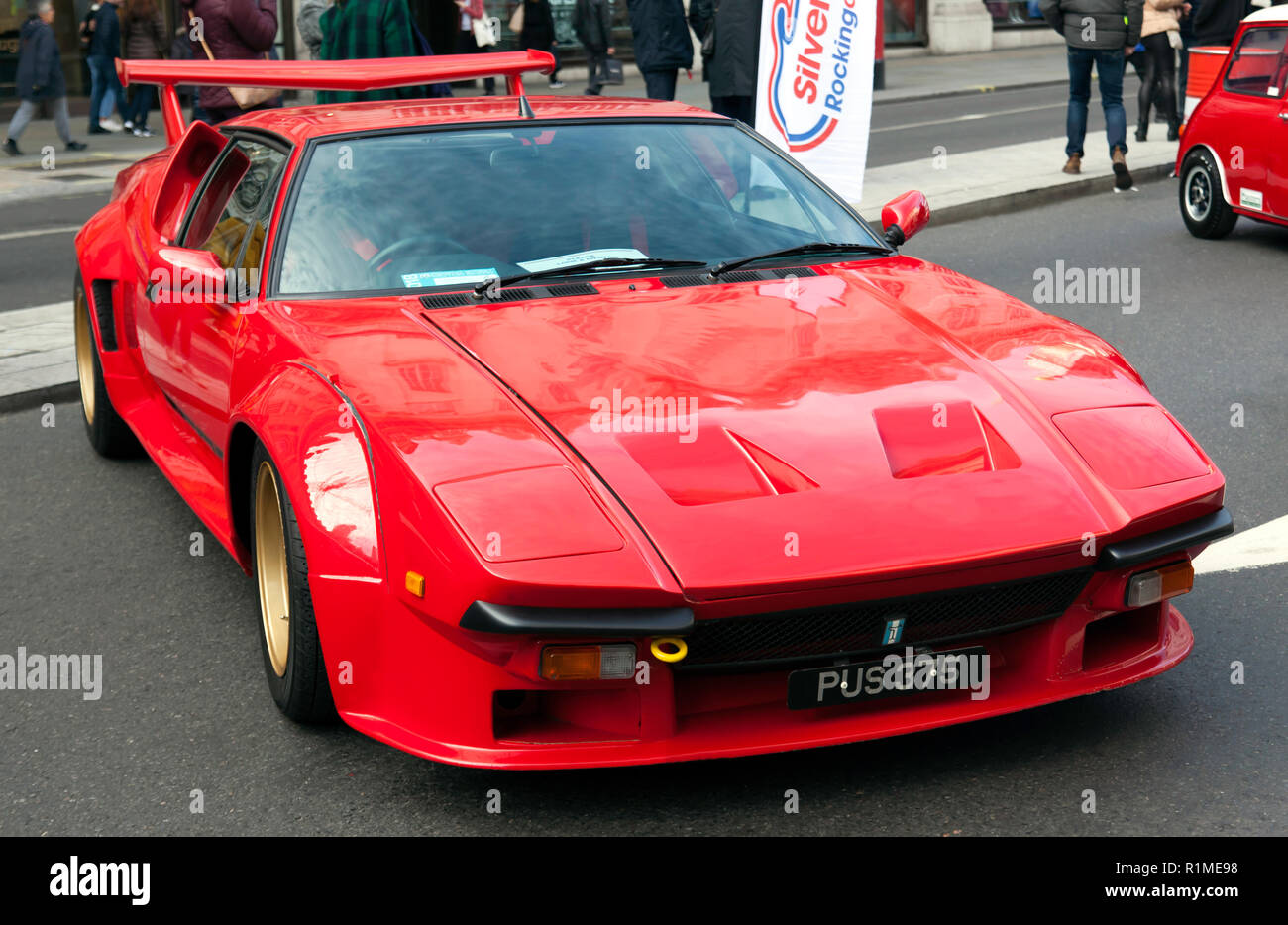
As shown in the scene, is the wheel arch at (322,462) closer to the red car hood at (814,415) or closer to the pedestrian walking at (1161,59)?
the red car hood at (814,415)

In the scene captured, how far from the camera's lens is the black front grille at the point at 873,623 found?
2.99 m

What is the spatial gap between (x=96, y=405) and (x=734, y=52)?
6222 millimetres

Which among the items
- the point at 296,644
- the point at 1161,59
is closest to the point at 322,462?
the point at 296,644

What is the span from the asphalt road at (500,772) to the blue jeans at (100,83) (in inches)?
618

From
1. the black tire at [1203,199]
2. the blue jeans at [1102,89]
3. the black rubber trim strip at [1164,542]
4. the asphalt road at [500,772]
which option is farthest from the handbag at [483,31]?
the black rubber trim strip at [1164,542]

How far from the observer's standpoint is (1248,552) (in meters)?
4.69

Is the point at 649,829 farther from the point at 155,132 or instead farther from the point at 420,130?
the point at 155,132

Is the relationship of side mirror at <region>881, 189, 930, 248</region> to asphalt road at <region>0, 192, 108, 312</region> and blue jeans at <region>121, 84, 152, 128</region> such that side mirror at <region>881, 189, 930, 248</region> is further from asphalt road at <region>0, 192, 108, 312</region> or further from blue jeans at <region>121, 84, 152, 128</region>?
blue jeans at <region>121, 84, 152, 128</region>

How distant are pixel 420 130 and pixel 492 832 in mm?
2226

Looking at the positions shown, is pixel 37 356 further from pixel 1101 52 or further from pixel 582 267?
pixel 1101 52

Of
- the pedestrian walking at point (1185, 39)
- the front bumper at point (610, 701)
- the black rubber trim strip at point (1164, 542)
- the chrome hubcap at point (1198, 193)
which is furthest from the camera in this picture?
the pedestrian walking at point (1185, 39)
